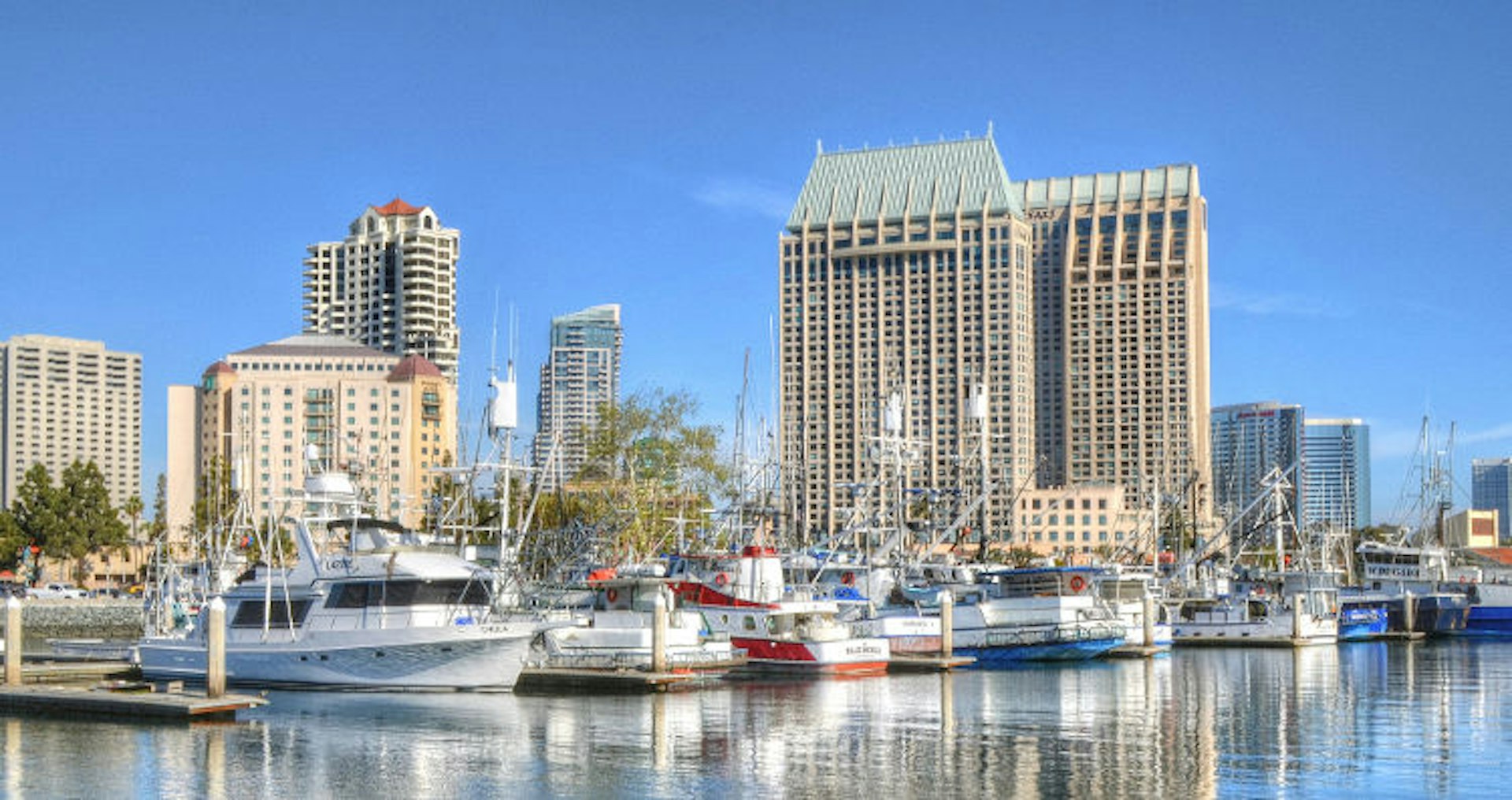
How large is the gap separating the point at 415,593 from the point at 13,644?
1160 centimetres

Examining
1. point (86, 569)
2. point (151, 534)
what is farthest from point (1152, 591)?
point (86, 569)

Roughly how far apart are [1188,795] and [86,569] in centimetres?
14764

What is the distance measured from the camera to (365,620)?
169ft

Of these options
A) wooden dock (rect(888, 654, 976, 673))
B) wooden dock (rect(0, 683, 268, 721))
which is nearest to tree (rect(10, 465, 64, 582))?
wooden dock (rect(888, 654, 976, 673))

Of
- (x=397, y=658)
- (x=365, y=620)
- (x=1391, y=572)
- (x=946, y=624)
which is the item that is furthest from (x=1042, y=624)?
(x=1391, y=572)

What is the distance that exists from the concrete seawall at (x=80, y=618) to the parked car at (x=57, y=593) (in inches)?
183

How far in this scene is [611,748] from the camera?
38031 millimetres

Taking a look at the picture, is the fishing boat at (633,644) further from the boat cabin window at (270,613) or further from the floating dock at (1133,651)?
the floating dock at (1133,651)

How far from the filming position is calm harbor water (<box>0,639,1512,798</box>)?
32.8m

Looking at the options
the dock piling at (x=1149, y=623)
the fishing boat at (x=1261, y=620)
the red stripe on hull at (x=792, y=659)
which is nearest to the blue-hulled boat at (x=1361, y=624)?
the fishing boat at (x=1261, y=620)

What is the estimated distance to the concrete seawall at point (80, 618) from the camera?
113062 millimetres

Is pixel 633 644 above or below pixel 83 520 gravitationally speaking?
below

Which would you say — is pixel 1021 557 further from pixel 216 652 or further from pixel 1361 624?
pixel 216 652

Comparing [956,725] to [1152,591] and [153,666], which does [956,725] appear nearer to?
[153,666]
